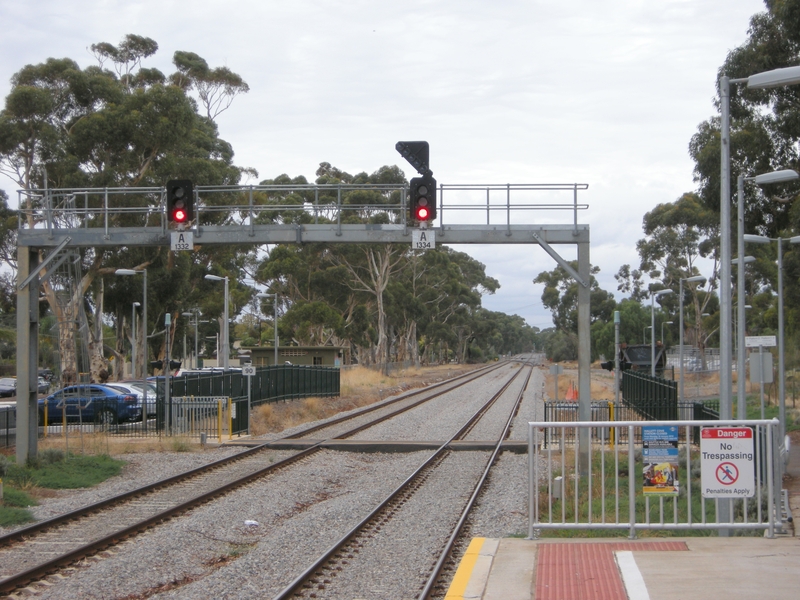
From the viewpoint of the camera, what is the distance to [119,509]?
13.8 meters

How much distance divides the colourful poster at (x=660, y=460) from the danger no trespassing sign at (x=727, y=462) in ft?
1.04

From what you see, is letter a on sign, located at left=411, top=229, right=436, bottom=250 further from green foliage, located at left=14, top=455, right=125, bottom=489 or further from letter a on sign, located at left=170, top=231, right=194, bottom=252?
green foliage, located at left=14, top=455, right=125, bottom=489

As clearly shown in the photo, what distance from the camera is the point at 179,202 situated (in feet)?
53.1

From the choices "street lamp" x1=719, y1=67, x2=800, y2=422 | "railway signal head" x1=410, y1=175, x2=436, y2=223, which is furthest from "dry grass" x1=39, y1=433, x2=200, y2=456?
"street lamp" x1=719, y1=67, x2=800, y2=422

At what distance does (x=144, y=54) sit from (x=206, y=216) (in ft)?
40.3

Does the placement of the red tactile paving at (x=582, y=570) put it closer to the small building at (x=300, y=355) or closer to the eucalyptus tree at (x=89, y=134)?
the eucalyptus tree at (x=89, y=134)

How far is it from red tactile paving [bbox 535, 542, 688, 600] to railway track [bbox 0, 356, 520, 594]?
5274mm

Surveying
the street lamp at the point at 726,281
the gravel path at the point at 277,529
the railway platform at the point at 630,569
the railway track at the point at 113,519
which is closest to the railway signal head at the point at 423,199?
the gravel path at the point at 277,529

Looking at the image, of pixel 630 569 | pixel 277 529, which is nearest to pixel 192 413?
pixel 277 529

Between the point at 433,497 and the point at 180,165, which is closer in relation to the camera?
the point at 433,497

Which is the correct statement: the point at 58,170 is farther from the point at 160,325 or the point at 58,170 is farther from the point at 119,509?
the point at 119,509

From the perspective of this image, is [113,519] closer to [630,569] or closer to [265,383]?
[630,569]

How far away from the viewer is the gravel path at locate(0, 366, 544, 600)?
912cm

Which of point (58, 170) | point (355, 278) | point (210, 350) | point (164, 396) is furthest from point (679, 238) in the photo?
point (210, 350)
